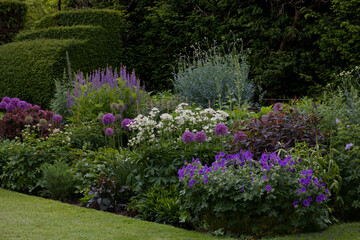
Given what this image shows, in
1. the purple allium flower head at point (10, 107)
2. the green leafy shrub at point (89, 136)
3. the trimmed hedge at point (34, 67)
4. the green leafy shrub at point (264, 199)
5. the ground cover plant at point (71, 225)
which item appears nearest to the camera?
the green leafy shrub at point (264, 199)

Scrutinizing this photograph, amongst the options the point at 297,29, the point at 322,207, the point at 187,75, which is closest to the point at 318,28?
the point at 297,29

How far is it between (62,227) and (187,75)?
468 centimetres

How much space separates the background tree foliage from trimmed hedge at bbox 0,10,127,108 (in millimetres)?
1135

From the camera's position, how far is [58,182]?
191 inches

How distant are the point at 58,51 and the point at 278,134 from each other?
6.38 meters

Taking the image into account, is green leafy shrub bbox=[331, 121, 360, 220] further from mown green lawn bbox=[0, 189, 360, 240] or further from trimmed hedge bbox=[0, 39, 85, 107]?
trimmed hedge bbox=[0, 39, 85, 107]

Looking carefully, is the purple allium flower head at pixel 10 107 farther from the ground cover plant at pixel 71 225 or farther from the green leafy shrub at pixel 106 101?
the ground cover plant at pixel 71 225

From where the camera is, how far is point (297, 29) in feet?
28.8

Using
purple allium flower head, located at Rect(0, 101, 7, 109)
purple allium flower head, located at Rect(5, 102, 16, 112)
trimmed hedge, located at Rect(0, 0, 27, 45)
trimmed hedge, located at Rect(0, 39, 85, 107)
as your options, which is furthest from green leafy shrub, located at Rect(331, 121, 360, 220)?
trimmed hedge, located at Rect(0, 0, 27, 45)

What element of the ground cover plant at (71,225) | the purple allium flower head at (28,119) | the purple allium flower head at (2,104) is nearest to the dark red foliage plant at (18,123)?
the purple allium flower head at (28,119)

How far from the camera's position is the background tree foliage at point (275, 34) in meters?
8.15

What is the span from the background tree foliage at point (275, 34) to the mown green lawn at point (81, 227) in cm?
539

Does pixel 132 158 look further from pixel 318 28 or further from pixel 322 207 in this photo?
pixel 318 28

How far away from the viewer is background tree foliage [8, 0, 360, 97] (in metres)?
8.15
